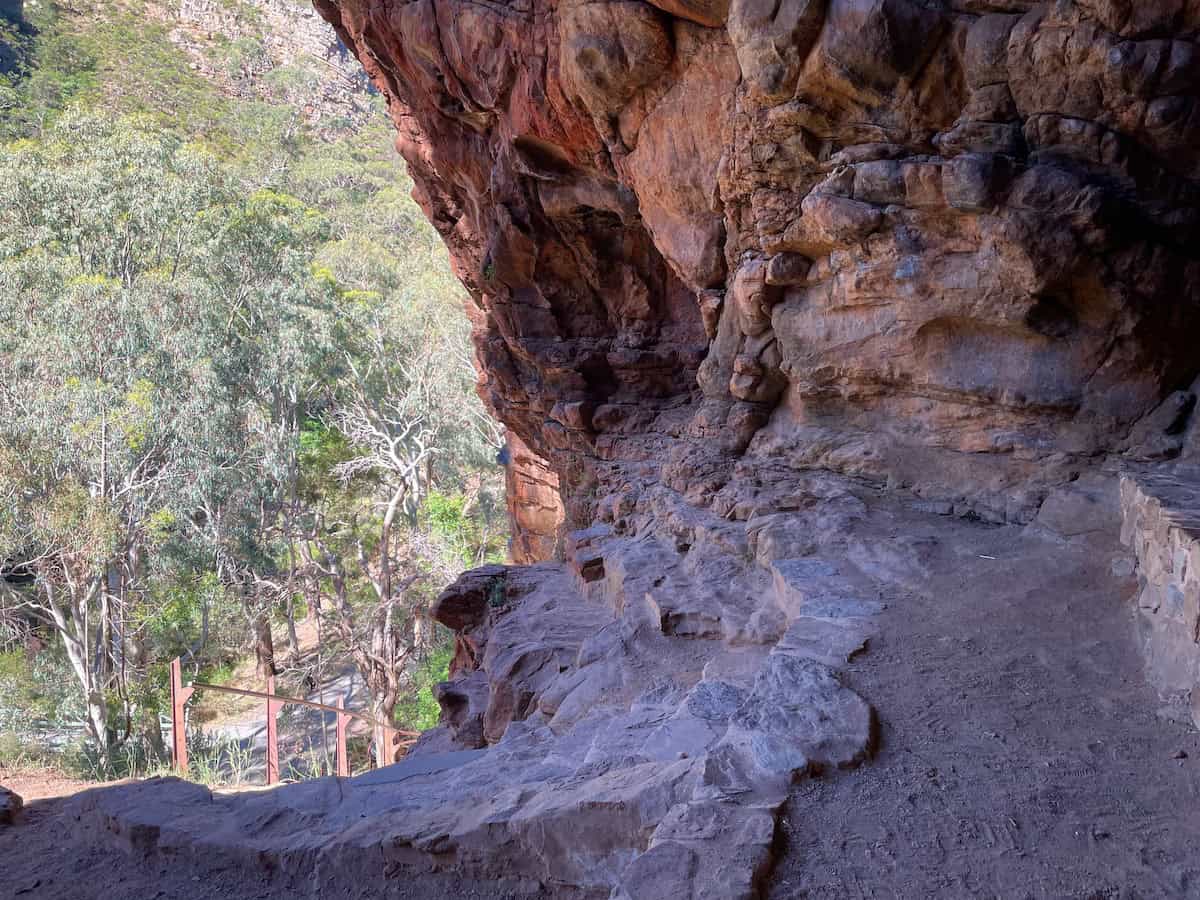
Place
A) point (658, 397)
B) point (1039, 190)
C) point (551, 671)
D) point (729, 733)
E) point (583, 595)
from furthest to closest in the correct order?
A: 1. point (658, 397)
2. point (583, 595)
3. point (551, 671)
4. point (1039, 190)
5. point (729, 733)

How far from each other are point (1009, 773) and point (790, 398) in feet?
14.1

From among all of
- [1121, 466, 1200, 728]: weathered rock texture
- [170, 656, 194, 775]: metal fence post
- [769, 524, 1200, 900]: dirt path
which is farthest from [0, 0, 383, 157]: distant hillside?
[1121, 466, 1200, 728]: weathered rock texture

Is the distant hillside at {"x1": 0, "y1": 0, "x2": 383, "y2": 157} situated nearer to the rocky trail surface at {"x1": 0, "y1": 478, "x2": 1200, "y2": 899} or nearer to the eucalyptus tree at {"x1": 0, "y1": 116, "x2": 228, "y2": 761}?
the eucalyptus tree at {"x1": 0, "y1": 116, "x2": 228, "y2": 761}

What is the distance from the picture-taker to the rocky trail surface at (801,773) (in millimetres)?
2350

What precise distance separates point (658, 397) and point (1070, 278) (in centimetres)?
551

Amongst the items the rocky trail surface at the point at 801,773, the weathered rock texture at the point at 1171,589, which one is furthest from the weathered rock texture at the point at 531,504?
the weathered rock texture at the point at 1171,589

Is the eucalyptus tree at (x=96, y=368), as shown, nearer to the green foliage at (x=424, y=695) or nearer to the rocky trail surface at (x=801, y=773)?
the green foliage at (x=424, y=695)

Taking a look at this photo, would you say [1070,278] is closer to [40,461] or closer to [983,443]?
[983,443]

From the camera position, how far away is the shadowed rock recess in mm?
2996

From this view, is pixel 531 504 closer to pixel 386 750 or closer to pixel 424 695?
pixel 424 695

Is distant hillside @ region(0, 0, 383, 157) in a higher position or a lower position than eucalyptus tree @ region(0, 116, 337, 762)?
higher

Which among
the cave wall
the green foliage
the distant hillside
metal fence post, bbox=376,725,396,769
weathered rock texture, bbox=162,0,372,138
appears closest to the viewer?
the cave wall

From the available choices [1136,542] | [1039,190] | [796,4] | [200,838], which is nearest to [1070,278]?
[1039,190]

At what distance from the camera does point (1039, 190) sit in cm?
449
